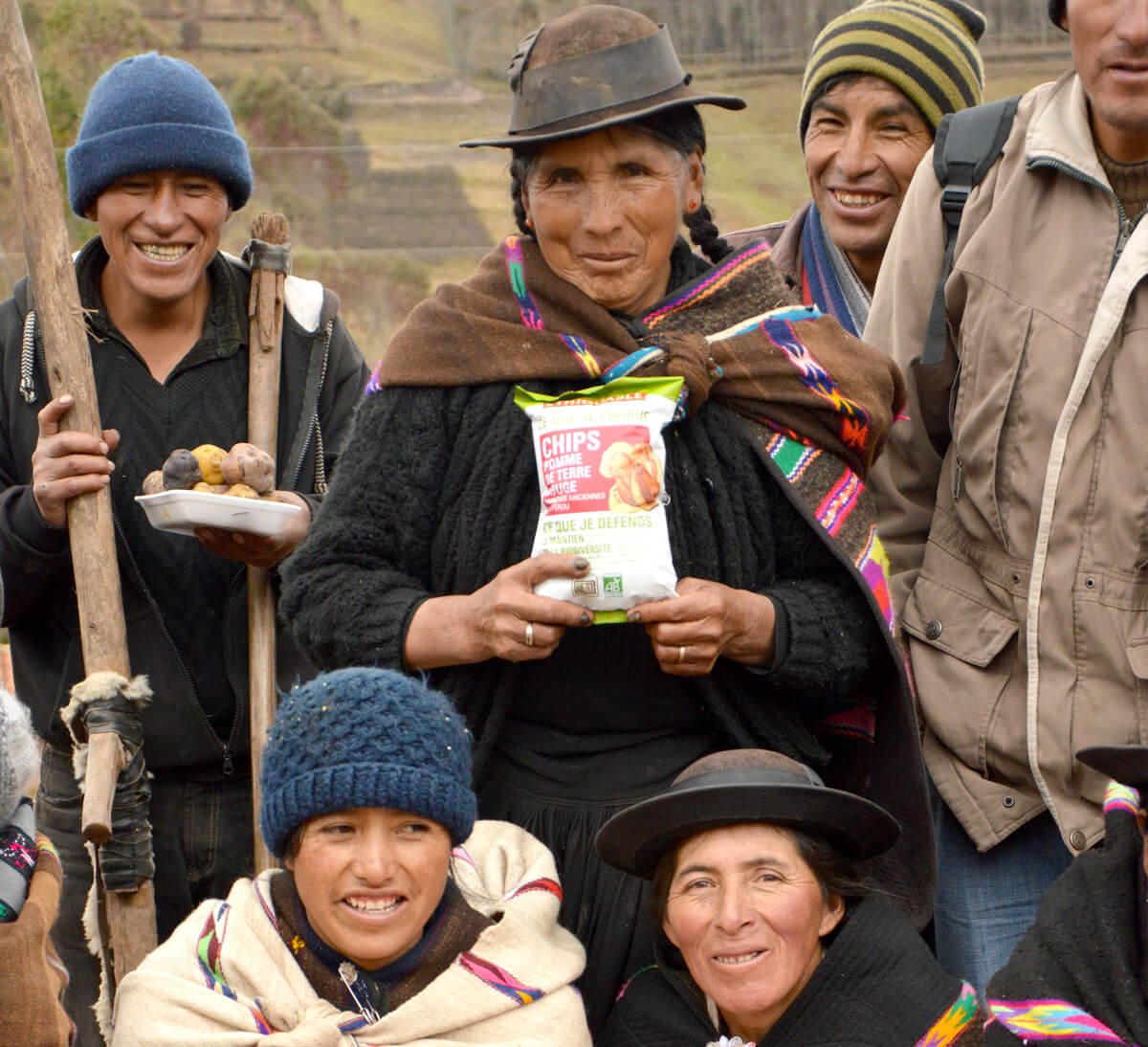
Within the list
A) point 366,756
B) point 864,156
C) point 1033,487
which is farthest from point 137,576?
point 864,156

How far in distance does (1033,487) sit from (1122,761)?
63 centimetres

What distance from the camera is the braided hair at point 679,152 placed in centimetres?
282

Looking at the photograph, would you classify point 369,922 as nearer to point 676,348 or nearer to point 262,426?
point 676,348

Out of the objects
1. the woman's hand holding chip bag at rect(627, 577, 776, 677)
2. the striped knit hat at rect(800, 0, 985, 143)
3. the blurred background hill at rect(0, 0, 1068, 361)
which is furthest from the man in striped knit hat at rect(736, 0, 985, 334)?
the blurred background hill at rect(0, 0, 1068, 361)

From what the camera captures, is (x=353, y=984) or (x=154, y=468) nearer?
(x=353, y=984)

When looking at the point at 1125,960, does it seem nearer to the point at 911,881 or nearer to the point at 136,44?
the point at 911,881

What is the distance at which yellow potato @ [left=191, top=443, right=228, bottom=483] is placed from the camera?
131 inches

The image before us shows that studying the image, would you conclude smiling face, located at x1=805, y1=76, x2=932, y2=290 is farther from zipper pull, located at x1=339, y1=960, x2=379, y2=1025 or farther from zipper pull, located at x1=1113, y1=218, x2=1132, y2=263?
zipper pull, located at x1=339, y1=960, x2=379, y2=1025

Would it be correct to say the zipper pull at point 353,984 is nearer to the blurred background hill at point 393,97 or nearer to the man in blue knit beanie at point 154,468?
the man in blue knit beanie at point 154,468

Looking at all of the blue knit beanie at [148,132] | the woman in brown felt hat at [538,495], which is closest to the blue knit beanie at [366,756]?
the woman in brown felt hat at [538,495]

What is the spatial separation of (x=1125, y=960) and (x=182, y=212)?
2444mm

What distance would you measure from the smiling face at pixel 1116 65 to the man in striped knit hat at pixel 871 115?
1081 millimetres

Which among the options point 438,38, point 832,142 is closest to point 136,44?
point 438,38

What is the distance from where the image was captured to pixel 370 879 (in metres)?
2.59
